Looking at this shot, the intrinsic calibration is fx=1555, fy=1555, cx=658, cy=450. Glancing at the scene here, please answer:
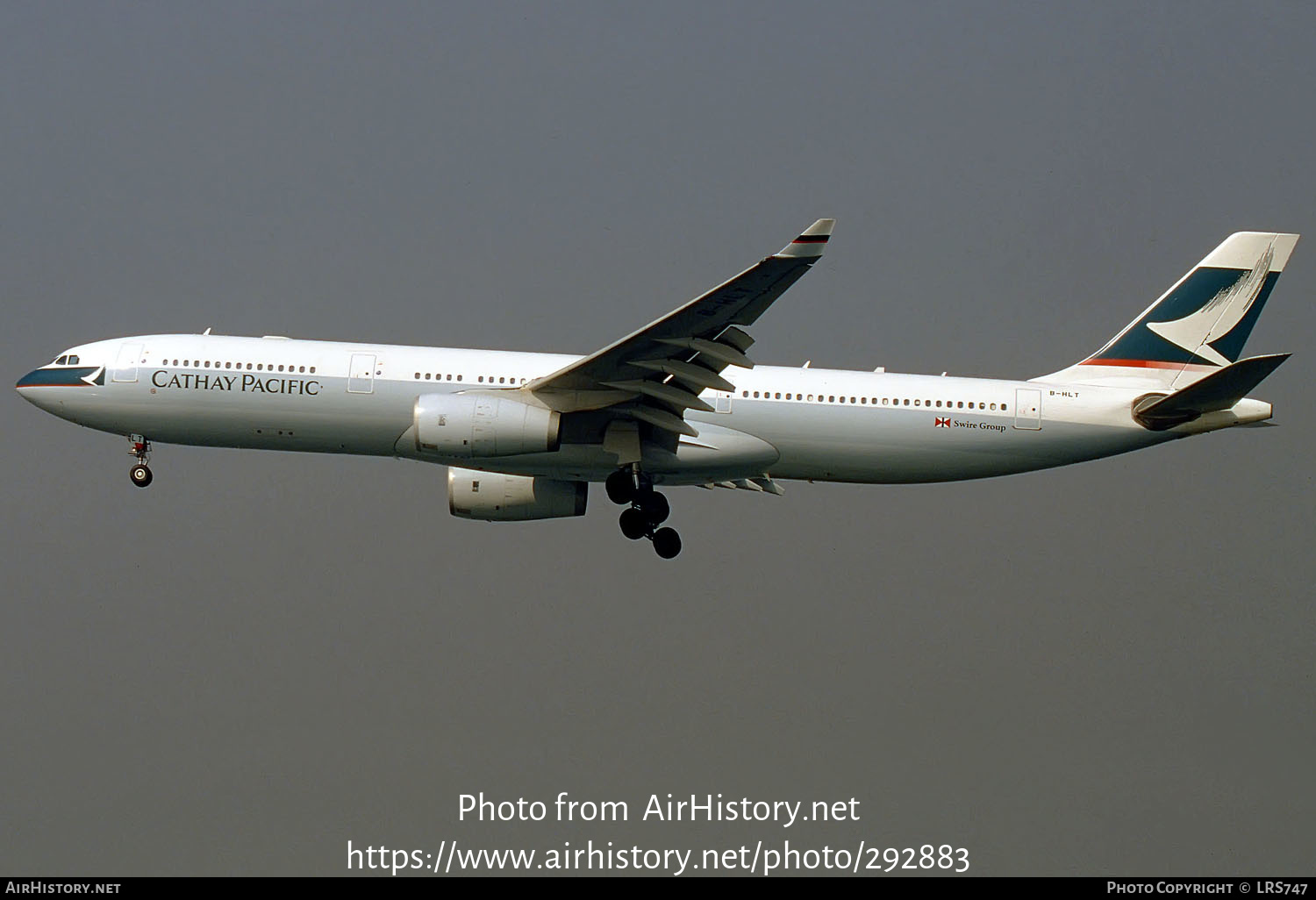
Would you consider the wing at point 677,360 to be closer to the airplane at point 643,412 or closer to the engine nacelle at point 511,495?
the airplane at point 643,412

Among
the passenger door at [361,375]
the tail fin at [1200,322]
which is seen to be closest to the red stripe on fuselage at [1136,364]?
the tail fin at [1200,322]

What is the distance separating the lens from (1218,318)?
111 ft

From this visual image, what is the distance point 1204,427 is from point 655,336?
38.1 ft

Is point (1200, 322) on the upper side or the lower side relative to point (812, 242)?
upper

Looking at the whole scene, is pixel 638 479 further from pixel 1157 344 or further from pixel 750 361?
pixel 1157 344

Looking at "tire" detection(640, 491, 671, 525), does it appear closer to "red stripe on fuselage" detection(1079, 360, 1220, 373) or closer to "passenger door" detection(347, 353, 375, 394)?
"passenger door" detection(347, 353, 375, 394)

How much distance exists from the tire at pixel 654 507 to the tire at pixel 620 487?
1.05ft

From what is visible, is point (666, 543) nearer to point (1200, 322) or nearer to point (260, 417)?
point (260, 417)

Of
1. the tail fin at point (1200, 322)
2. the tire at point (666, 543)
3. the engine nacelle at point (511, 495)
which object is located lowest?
the tire at point (666, 543)

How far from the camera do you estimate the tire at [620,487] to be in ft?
103

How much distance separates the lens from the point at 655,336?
92.0 feet

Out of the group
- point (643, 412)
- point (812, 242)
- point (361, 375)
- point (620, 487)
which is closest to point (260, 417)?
point (361, 375)

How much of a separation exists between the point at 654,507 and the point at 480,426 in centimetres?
460

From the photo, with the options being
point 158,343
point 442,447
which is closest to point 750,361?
point 442,447
